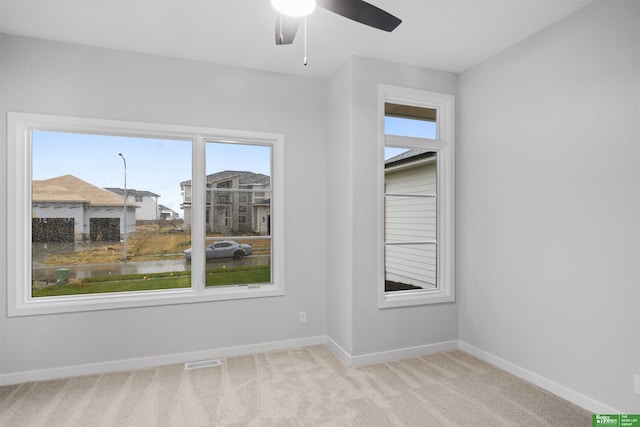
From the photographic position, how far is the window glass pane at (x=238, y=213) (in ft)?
11.3

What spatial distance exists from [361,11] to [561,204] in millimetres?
2028

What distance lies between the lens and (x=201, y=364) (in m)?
3.14

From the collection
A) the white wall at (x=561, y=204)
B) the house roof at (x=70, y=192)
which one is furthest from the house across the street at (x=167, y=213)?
the white wall at (x=561, y=204)

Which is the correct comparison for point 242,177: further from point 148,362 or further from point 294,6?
point 294,6

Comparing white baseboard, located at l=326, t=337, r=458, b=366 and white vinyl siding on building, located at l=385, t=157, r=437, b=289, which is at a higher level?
white vinyl siding on building, located at l=385, t=157, r=437, b=289

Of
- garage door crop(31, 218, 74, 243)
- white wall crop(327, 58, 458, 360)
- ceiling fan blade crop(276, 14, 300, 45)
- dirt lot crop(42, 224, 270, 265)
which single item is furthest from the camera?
white wall crop(327, 58, 458, 360)

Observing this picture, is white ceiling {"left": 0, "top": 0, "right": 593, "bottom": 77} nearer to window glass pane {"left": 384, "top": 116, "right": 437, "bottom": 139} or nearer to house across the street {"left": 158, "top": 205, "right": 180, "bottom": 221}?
window glass pane {"left": 384, "top": 116, "right": 437, "bottom": 139}

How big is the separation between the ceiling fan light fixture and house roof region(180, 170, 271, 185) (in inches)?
79.5

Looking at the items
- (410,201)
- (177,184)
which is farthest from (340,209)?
(177,184)

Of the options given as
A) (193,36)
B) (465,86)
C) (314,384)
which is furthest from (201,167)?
(465,86)

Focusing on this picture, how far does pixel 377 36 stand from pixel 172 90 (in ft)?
6.18

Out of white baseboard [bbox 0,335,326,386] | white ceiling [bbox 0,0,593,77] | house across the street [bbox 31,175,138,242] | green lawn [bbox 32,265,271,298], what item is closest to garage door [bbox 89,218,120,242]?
house across the street [bbox 31,175,138,242]

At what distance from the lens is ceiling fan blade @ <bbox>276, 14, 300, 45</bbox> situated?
72.2 inches

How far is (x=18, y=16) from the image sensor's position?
8.33 ft
